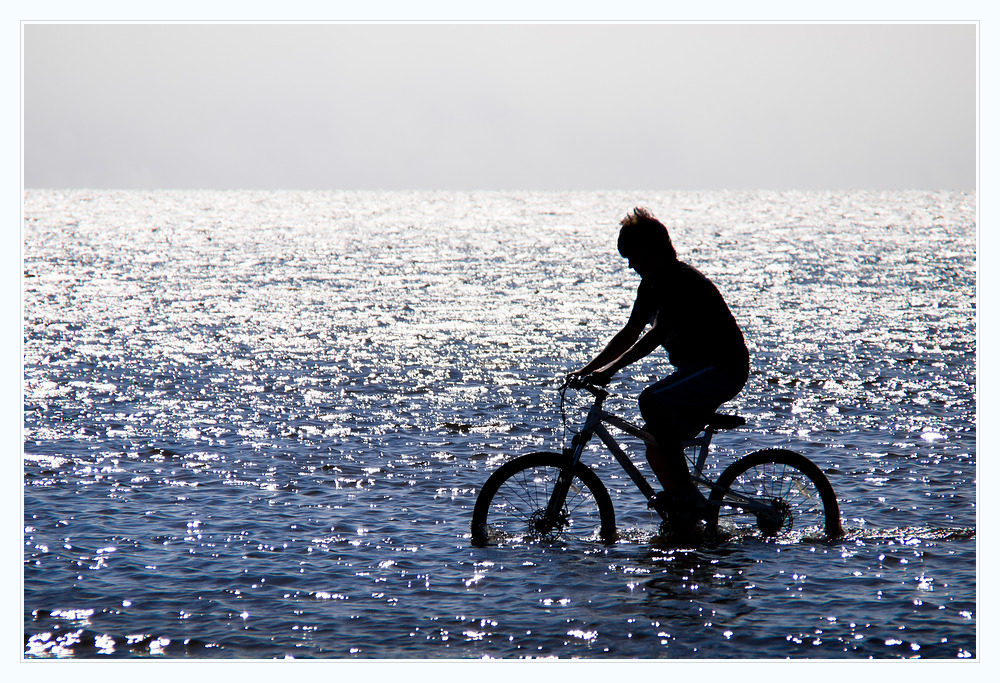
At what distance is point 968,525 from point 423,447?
20.1ft

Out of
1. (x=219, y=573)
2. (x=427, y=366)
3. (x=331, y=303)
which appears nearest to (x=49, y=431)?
(x=219, y=573)

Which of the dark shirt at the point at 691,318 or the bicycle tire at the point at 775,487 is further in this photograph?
the bicycle tire at the point at 775,487

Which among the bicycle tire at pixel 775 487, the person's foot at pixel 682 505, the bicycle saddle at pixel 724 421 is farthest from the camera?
the bicycle tire at pixel 775 487

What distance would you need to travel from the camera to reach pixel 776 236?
94625 mm

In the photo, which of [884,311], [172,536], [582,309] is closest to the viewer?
[172,536]

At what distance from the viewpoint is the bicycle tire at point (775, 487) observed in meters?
8.19

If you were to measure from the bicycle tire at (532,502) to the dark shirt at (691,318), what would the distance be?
131cm

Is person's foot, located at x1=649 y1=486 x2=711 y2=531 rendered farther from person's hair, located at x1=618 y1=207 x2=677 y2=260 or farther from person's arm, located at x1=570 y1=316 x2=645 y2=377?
person's hair, located at x1=618 y1=207 x2=677 y2=260

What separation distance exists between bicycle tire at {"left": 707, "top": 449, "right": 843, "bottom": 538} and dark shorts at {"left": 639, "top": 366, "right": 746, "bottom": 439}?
2.25 feet

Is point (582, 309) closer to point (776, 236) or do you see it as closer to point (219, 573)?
point (219, 573)

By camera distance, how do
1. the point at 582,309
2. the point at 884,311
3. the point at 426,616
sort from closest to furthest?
1. the point at 426,616
2. the point at 884,311
3. the point at 582,309

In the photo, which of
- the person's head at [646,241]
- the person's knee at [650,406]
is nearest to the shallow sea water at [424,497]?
the person's knee at [650,406]

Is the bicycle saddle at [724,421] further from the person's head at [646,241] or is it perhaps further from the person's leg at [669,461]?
the person's head at [646,241]

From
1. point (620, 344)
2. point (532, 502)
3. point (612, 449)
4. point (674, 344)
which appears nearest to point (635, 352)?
point (620, 344)
